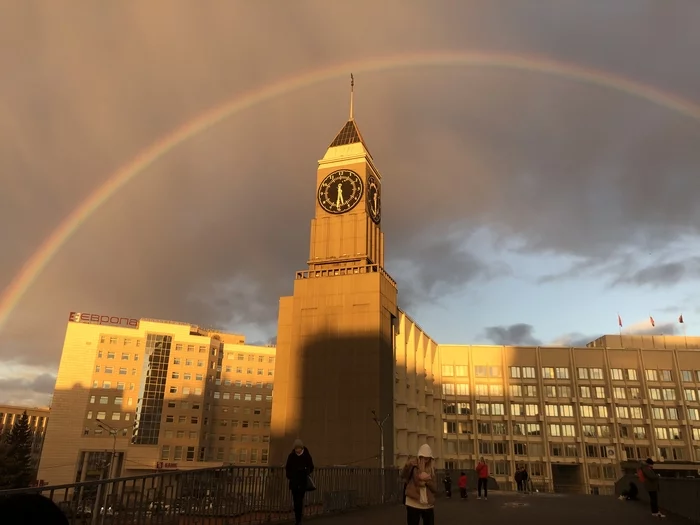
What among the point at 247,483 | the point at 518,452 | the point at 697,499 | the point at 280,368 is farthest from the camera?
the point at 518,452

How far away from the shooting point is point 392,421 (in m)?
58.2

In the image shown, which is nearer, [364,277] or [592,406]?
[364,277]

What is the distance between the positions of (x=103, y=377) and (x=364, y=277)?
67.1 m

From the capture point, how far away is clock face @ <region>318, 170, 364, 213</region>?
2699 inches

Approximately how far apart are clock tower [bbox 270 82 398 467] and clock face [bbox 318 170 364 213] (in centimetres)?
18

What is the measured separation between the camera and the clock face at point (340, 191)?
68562 mm

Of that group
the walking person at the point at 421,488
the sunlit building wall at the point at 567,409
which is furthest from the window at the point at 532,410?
the walking person at the point at 421,488

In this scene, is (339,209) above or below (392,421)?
above

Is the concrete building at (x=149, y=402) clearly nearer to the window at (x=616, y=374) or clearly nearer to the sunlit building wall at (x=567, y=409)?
the sunlit building wall at (x=567, y=409)

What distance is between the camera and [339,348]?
58.6 m

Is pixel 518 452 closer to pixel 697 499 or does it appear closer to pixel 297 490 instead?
pixel 697 499

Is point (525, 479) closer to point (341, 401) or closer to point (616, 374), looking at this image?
point (341, 401)

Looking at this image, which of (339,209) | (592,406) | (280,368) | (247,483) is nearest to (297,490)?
(247,483)

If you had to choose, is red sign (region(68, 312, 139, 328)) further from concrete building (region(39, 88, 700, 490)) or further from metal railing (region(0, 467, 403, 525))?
metal railing (region(0, 467, 403, 525))
